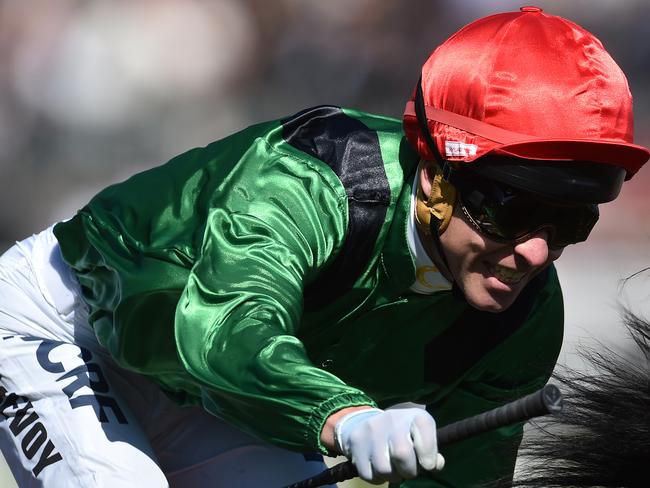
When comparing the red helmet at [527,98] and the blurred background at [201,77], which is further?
the blurred background at [201,77]

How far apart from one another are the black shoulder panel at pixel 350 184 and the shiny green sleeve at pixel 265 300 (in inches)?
1.7

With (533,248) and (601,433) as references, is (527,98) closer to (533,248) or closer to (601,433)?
(533,248)

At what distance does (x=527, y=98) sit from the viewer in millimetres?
2205

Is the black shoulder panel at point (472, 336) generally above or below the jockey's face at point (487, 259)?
below

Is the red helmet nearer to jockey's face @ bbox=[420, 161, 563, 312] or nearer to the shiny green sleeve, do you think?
jockey's face @ bbox=[420, 161, 563, 312]

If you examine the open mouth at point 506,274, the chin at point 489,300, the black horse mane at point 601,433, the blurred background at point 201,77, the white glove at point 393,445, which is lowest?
the blurred background at point 201,77

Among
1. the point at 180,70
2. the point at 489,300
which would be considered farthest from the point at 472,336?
the point at 180,70

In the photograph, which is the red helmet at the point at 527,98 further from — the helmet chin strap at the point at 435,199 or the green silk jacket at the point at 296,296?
the green silk jacket at the point at 296,296

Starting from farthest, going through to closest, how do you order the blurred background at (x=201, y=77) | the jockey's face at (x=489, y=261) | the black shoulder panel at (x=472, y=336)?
the blurred background at (x=201, y=77), the black shoulder panel at (x=472, y=336), the jockey's face at (x=489, y=261)

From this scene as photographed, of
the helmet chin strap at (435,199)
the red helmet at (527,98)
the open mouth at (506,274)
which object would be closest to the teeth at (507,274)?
the open mouth at (506,274)

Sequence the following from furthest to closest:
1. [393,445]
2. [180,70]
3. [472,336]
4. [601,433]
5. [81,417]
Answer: [180,70]
[472,336]
[81,417]
[601,433]
[393,445]

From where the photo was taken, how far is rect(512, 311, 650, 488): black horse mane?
1972 millimetres

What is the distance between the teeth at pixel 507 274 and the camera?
→ 2320mm

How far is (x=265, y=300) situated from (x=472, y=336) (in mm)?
791
